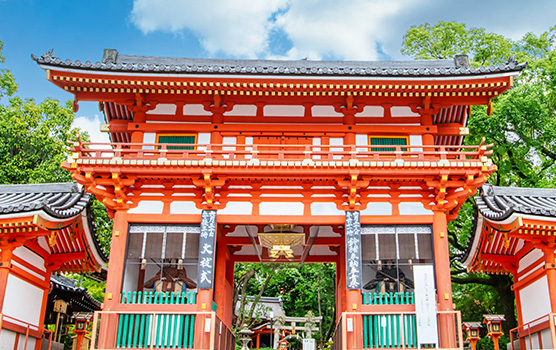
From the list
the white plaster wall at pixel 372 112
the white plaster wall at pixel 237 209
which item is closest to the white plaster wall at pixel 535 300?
the white plaster wall at pixel 372 112

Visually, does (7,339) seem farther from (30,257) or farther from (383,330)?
(383,330)

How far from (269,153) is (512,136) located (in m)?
13.1

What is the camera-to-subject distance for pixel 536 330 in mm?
12055

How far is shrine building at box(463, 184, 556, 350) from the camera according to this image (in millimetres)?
10672

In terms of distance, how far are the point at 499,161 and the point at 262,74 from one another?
1362 cm

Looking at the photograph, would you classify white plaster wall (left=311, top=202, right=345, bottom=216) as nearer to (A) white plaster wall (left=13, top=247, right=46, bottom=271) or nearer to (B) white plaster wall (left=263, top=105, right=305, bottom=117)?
(B) white plaster wall (left=263, top=105, right=305, bottom=117)

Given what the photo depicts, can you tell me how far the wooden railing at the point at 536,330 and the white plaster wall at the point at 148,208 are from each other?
28.7 ft

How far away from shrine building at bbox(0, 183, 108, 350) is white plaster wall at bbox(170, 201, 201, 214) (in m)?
2.27

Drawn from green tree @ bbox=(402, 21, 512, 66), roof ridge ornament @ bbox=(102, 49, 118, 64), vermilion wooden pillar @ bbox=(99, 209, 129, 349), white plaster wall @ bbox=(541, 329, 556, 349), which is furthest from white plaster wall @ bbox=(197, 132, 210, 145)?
green tree @ bbox=(402, 21, 512, 66)

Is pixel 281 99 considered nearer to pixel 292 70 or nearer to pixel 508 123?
pixel 292 70

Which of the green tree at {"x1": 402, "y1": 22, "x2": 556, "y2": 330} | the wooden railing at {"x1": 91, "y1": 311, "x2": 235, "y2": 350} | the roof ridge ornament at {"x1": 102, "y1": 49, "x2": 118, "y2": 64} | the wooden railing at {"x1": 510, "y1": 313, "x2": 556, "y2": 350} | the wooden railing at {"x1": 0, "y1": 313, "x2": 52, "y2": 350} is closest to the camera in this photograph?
the wooden railing at {"x1": 510, "y1": 313, "x2": 556, "y2": 350}

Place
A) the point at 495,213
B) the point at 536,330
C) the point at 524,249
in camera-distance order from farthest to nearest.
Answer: the point at 524,249 < the point at 536,330 < the point at 495,213

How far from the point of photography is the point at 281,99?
1325cm

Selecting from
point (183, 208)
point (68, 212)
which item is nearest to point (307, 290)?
point (183, 208)
